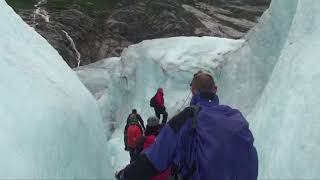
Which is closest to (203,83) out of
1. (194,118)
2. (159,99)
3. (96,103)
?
(194,118)

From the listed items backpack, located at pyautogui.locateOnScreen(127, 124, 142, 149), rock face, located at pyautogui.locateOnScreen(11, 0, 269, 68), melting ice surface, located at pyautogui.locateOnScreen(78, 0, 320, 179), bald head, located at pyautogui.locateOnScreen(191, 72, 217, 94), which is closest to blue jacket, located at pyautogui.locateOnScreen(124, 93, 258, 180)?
bald head, located at pyautogui.locateOnScreen(191, 72, 217, 94)

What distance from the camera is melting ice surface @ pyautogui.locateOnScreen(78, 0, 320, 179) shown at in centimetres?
623

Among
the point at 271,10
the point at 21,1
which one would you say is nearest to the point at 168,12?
the point at 21,1

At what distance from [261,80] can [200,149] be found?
8.64m

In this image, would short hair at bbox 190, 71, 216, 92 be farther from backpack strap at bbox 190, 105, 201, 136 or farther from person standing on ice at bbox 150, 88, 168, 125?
person standing on ice at bbox 150, 88, 168, 125

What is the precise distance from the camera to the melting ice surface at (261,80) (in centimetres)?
623

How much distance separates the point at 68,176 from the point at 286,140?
2.78 meters

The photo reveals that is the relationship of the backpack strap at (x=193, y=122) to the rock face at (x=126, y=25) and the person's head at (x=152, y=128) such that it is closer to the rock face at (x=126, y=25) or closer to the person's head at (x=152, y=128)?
the person's head at (x=152, y=128)

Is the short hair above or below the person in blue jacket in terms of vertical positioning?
above

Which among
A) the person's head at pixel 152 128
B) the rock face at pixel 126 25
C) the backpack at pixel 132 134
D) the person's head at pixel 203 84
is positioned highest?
the person's head at pixel 203 84

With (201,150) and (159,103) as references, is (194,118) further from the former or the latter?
(159,103)

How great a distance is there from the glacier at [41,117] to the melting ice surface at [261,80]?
2169 mm

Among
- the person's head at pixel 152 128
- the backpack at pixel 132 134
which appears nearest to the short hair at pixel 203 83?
the person's head at pixel 152 128

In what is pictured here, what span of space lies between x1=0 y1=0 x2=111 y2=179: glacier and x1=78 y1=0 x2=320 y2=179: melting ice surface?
2169mm
